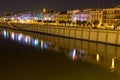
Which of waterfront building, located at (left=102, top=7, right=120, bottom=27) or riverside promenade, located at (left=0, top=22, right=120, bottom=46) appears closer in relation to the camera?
riverside promenade, located at (left=0, top=22, right=120, bottom=46)

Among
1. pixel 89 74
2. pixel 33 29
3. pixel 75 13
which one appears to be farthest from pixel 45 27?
pixel 89 74

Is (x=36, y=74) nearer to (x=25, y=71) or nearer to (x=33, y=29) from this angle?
(x=25, y=71)

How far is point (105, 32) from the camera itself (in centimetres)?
4181

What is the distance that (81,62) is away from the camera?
2827cm

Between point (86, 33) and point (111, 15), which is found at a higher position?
point (111, 15)

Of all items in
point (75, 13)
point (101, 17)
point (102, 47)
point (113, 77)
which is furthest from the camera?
point (75, 13)

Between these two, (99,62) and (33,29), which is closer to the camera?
(99,62)

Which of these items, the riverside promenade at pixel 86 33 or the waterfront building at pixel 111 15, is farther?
the waterfront building at pixel 111 15

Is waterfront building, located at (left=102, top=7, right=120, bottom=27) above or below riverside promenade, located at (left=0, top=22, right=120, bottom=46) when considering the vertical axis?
above

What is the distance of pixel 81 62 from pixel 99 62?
5.63ft

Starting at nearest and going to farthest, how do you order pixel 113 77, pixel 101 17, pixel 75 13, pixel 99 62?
pixel 113 77, pixel 99 62, pixel 101 17, pixel 75 13

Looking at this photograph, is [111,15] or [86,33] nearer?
[86,33]

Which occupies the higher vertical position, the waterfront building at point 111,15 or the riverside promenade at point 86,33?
the waterfront building at point 111,15

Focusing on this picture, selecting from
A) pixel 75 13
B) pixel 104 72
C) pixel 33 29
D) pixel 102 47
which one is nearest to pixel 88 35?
pixel 102 47
